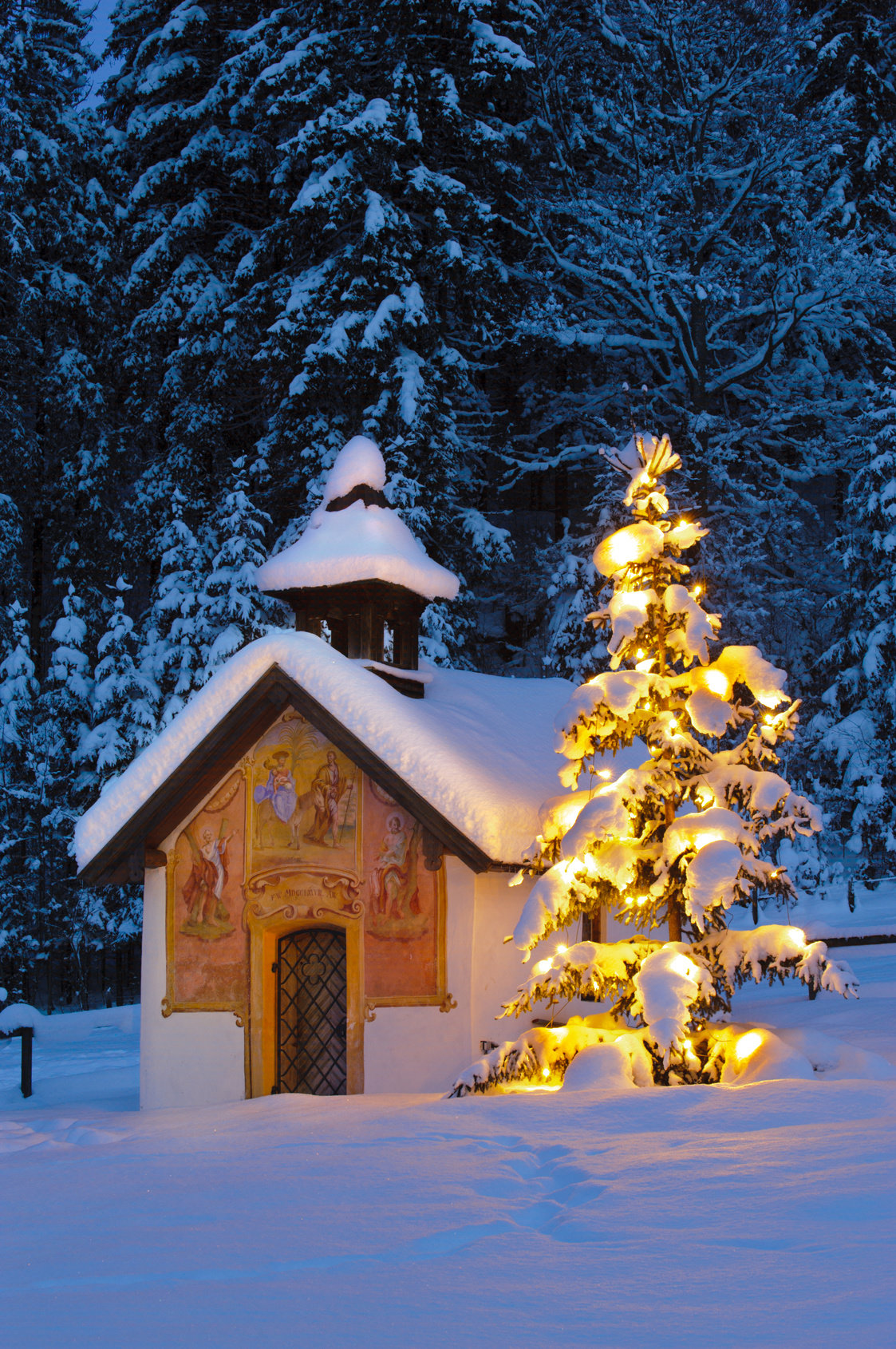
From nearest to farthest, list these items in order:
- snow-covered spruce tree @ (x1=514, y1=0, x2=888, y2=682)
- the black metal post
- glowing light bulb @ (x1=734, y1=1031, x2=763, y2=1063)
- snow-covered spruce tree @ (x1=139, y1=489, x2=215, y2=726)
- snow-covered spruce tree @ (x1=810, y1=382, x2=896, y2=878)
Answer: glowing light bulb @ (x1=734, y1=1031, x2=763, y2=1063), the black metal post, snow-covered spruce tree @ (x1=139, y1=489, x2=215, y2=726), snow-covered spruce tree @ (x1=514, y1=0, x2=888, y2=682), snow-covered spruce tree @ (x1=810, y1=382, x2=896, y2=878)

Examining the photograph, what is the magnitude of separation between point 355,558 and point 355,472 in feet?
5.37

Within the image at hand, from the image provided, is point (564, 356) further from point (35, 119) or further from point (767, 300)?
point (35, 119)

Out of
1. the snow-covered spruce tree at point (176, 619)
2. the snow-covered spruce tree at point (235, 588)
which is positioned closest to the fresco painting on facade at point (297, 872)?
the snow-covered spruce tree at point (235, 588)

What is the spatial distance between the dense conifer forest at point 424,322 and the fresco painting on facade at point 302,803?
7396 millimetres

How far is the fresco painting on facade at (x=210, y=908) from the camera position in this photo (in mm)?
13859

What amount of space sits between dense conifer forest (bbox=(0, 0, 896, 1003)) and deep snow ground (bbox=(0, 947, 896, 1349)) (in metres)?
13.3

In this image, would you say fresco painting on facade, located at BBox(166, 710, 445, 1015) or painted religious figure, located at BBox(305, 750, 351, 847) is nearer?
fresco painting on facade, located at BBox(166, 710, 445, 1015)

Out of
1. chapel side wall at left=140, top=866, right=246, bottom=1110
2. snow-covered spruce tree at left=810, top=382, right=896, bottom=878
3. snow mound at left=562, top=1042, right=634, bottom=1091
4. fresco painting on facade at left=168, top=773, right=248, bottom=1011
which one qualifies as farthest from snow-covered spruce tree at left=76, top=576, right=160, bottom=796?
snow mound at left=562, top=1042, right=634, bottom=1091

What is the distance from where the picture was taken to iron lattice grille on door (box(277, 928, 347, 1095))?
14.1 m

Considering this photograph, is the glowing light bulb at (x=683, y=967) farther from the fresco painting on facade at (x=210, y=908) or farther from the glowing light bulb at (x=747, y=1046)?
the fresco painting on facade at (x=210, y=908)

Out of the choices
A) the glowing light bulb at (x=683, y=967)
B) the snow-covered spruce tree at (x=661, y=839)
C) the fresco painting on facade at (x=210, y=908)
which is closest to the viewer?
the glowing light bulb at (x=683, y=967)

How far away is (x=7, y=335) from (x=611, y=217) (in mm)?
12614

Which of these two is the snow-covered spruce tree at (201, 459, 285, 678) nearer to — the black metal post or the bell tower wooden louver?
the bell tower wooden louver

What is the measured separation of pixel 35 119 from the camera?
2712cm
